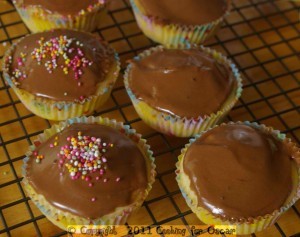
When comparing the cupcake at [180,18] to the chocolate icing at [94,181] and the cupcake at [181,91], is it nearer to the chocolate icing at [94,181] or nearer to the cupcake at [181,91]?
the cupcake at [181,91]

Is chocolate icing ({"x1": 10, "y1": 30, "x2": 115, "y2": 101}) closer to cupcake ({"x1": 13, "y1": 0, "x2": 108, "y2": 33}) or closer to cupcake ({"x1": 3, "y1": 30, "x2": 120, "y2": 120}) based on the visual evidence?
cupcake ({"x1": 3, "y1": 30, "x2": 120, "y2": 120})

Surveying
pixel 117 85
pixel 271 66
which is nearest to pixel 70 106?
pixel 117 85

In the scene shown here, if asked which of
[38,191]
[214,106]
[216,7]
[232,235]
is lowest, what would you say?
[232,235]

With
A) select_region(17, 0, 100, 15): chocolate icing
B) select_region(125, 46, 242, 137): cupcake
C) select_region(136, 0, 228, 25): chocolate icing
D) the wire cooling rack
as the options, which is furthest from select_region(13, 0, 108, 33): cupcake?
select_region(125, 46, 242, 137): cupcake

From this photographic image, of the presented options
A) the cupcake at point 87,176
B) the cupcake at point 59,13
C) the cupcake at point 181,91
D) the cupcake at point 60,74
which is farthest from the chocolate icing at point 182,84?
the cupcake at point 59,13

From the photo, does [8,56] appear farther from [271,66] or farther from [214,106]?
[271,66]

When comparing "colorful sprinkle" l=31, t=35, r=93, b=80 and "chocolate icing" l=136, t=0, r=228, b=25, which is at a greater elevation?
"chocolate icing" l=136, t=0, r=228, b=25
